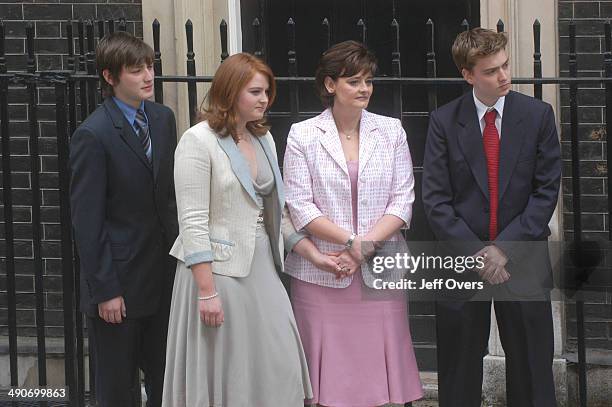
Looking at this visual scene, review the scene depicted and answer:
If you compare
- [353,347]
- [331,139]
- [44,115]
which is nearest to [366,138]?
[331,139]

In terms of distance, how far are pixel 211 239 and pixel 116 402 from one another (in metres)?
0.91

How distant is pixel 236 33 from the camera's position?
291 inches

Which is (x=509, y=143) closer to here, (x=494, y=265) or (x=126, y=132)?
(x=494, y=265)

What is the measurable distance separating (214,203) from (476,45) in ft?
4.36

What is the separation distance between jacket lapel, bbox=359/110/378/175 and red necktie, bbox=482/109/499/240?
494 millimetres

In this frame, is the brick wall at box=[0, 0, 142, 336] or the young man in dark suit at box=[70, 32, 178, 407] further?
the brick wall at box=[0, 0, 142, 336]

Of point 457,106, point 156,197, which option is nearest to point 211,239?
point 156,197

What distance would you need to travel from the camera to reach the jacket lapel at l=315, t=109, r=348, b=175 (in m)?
5.27

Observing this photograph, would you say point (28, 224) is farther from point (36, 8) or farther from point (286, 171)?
point (286, 171)

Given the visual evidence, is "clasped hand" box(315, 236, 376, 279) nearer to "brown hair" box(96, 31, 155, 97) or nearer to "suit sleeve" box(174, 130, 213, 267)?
"suit sleeve" box(174, 130, 213, 267)

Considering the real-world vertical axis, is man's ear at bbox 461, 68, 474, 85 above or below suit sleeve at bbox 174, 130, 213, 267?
above

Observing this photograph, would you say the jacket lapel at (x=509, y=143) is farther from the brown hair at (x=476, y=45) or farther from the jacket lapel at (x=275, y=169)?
the jacket lapel at (x=275, y=169)

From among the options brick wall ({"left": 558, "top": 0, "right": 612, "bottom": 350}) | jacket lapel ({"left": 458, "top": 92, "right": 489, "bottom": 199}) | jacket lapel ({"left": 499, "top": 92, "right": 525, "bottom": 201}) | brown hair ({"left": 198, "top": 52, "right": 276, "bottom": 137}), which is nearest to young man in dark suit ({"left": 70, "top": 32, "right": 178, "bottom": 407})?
brown hair ({"left": 198, "top": 52, "right": 276, "bottom": 137})

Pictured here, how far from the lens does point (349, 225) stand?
17.3 feet
